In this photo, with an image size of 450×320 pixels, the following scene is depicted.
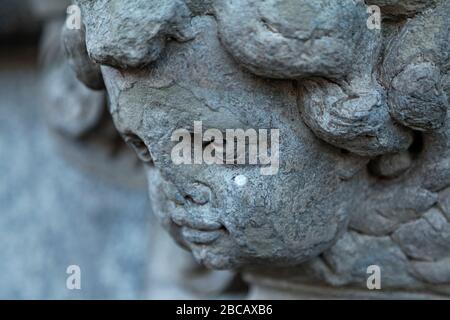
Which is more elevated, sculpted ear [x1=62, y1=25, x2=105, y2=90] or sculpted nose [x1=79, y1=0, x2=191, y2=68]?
sculpted ear [x1=62, y1=25, x2=105, y2=90]

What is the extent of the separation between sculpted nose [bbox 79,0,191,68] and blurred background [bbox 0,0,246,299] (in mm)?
661

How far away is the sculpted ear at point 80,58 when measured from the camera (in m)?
0.83

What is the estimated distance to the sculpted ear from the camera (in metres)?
0.83

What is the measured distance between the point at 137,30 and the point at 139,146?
7.2 inches

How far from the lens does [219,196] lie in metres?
0.77

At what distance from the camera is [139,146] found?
2.71ft

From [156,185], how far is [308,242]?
0.18 m
